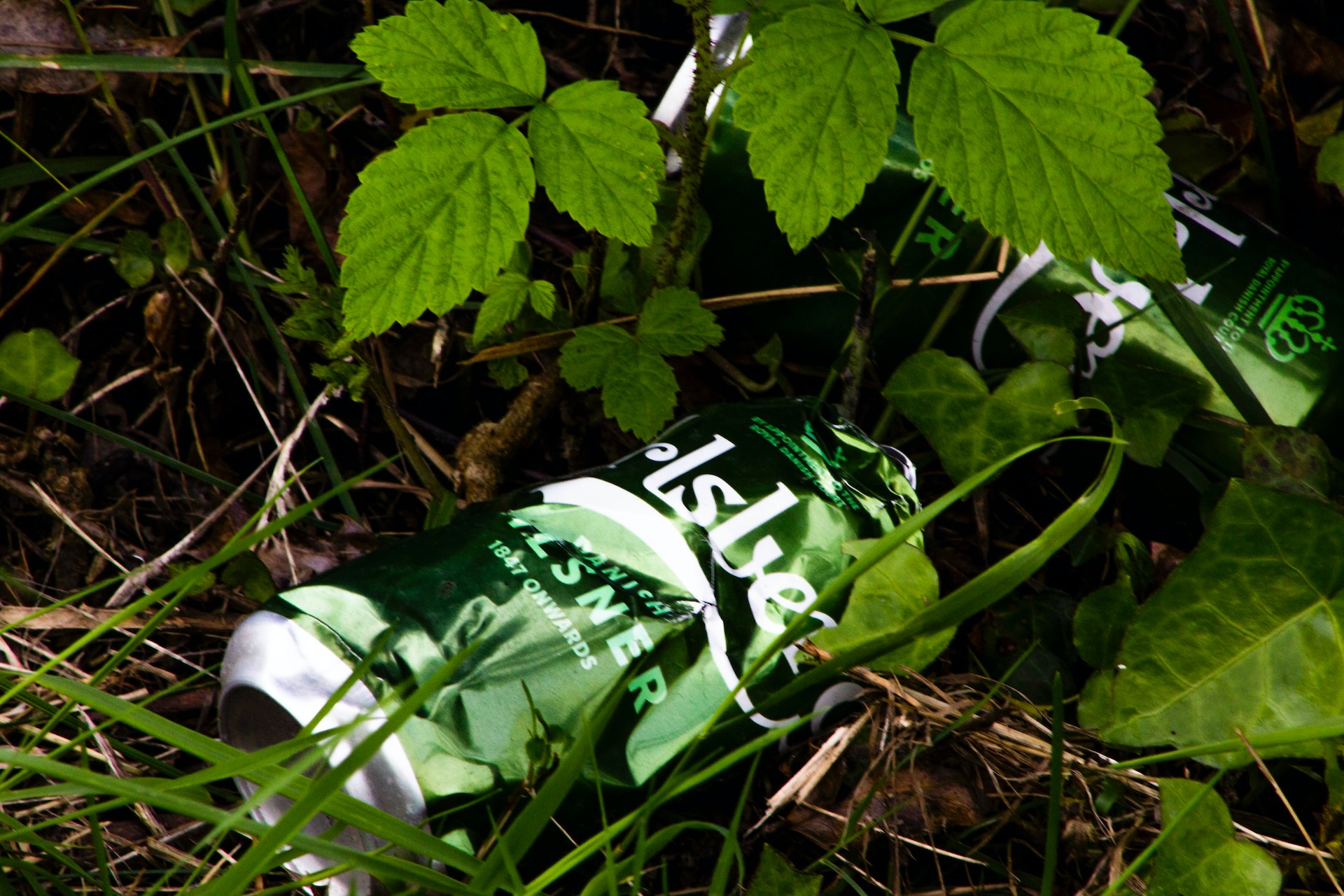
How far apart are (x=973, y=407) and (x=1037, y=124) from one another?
327 millimetres

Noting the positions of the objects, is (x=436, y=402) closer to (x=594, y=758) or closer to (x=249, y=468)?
(x=249, y=468)

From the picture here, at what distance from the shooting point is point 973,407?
1.07 meters

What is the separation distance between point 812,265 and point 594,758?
0.68m

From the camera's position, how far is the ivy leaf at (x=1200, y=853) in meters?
0.86

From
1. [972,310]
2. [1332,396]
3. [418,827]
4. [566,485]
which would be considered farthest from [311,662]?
[1332,396]

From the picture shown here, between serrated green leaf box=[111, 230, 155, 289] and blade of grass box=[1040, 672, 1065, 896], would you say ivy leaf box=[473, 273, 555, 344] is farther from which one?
blade of grass box=[1040, 672, 1065, 896]

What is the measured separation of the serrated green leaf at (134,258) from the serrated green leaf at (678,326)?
0.65 metres

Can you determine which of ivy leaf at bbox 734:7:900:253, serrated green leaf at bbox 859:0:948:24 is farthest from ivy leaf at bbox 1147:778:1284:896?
serrated green leaf at bbox 859:0:948:24

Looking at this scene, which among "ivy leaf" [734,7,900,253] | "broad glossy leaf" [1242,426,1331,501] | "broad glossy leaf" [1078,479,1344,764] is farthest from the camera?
"broad glossy leaf" [1242,426,1331,501]

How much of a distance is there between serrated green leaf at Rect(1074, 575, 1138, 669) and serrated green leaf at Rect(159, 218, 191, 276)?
111cm

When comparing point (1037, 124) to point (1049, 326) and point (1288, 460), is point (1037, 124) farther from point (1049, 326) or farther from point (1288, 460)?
point (1288, 460)

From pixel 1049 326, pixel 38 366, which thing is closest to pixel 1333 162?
pixel 1049 326

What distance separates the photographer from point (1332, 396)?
1.09 meters

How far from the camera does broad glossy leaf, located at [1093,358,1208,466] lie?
3.57 ft
